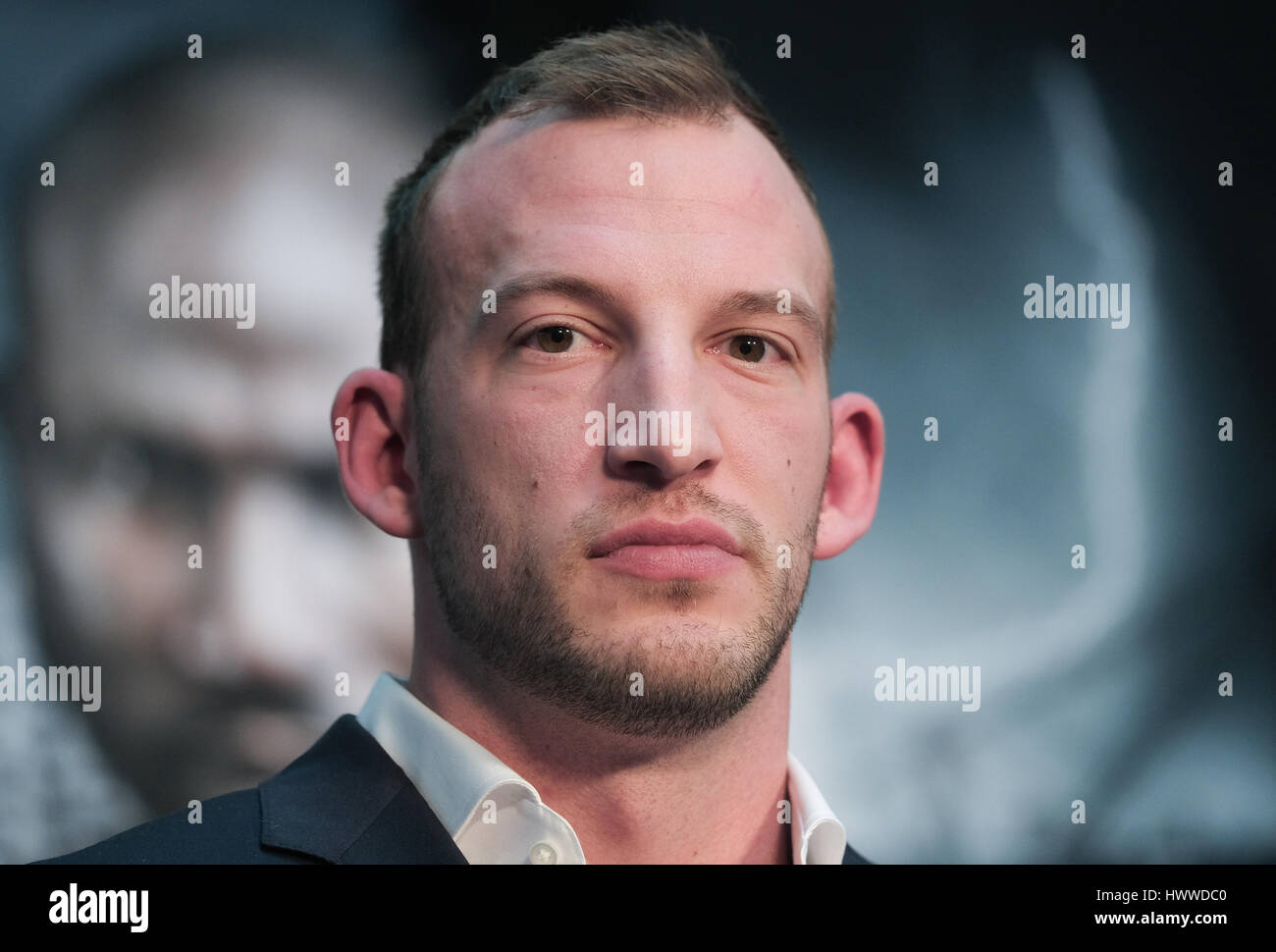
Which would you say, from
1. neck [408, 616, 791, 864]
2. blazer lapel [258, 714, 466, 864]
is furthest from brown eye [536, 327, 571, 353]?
blazer lapel [258, 714, 466, 864]

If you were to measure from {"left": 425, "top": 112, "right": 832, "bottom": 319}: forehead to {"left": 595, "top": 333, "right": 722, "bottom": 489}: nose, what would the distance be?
175mm

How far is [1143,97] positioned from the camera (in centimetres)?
349

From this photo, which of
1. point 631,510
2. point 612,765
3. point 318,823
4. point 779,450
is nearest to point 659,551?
point 631,510

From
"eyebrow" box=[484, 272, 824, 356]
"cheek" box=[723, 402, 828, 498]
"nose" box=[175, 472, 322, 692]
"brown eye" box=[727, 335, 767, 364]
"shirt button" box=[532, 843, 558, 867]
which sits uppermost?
"eyebrow" box=[484, 272, 824, 356]

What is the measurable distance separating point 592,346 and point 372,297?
121 centimetres

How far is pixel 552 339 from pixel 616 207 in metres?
0.31

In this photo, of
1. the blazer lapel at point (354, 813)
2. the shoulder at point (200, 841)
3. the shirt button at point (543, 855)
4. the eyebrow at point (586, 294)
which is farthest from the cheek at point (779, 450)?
the shoulder at point (200, 841)

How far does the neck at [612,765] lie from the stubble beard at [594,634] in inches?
1.8

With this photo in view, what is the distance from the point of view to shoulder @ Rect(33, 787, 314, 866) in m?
2.58

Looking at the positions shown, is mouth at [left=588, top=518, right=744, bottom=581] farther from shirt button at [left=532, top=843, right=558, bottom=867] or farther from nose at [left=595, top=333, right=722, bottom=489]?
shirt button at [left=532, top=843, right=558, bottom=867]

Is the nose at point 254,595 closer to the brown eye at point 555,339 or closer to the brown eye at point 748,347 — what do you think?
the brown eye at point 555,339

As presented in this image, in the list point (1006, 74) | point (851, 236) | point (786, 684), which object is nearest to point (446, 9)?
point (851, 236)

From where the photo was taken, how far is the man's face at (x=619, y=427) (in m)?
2.50

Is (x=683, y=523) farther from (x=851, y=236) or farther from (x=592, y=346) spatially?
(x=851, y=236)
